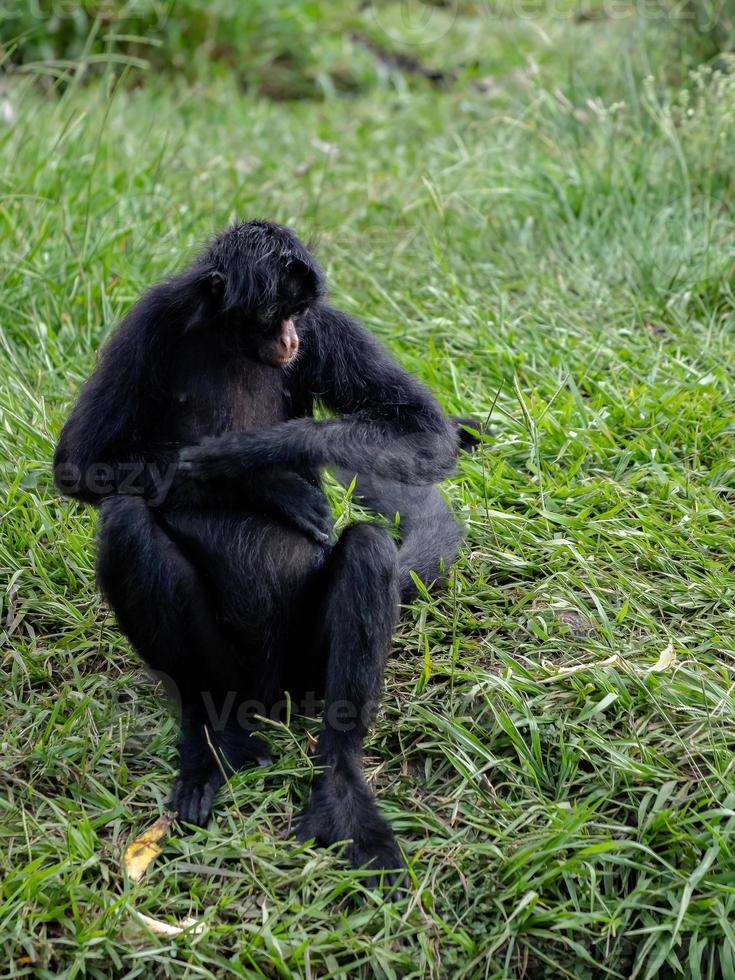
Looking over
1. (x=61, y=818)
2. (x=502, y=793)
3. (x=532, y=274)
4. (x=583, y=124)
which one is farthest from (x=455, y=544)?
(x=583, y=124)

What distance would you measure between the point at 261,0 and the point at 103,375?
296 inches

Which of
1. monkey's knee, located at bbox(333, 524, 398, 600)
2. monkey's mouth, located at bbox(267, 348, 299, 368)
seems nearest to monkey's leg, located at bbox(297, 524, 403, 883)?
monkey's knee, located at bbox(333, 524, 398, 600)

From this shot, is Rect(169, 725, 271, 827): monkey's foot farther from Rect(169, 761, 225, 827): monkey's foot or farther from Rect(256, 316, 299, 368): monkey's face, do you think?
Rect(256, 316, 299, 368): monkey's face

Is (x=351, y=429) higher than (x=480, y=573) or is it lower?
higher

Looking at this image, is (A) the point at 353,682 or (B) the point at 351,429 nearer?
(A) the point at 353,682

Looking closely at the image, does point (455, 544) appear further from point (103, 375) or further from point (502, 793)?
point (103, 375)

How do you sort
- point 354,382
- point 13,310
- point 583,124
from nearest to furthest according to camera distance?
point 354,382
point 13,310
point 583,124

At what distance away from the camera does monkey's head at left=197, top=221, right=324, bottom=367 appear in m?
3.90

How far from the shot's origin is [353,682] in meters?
3.76

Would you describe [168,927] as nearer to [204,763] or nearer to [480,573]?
[204,763]

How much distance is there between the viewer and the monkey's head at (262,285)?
154 inches

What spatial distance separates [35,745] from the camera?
13.3 ft

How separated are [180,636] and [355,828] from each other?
0.83 metres

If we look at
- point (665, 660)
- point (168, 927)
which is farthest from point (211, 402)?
point (665, 660)
